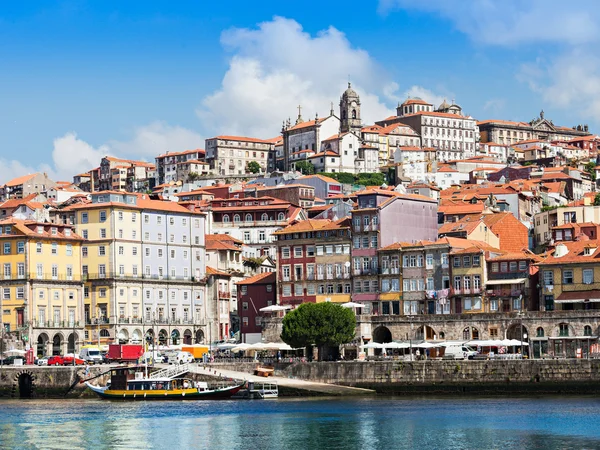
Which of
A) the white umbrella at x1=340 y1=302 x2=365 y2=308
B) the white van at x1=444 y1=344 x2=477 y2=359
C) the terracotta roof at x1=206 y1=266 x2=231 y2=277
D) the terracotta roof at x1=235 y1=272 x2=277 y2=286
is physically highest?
the terracotta roof at x1=206 y1=266 x2=231 y2=277

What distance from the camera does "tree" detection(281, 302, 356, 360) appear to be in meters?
98.4

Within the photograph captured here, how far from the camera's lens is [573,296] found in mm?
98562

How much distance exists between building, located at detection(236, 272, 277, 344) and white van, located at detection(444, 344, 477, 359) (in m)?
23.5

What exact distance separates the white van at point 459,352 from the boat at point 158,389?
14.1 m

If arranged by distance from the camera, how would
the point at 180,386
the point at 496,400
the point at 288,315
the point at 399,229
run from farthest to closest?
the point at 399,229 < the point at 288,315 < the point at 180,386 < the point at 496,400

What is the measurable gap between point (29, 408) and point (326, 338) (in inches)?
880

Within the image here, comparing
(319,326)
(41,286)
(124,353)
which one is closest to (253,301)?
(41,286)

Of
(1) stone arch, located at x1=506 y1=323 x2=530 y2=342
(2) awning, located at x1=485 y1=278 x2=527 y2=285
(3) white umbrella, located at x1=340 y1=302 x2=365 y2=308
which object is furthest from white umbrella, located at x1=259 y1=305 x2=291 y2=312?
(1) stone arch, located at x1=506 y1=323 x2=530 y2=342

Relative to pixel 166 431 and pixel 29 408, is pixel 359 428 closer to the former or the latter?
pixel 166 431

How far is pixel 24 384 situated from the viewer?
98562mm

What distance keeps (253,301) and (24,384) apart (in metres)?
24.9

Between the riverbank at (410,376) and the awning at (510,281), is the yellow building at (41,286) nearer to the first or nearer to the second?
the riverbank at (410,376)

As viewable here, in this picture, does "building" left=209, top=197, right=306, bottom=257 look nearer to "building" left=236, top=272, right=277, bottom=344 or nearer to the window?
"building" left=236, top=272, right=277, bottom=344

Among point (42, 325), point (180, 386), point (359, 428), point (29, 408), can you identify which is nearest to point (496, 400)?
point (359, 428)
